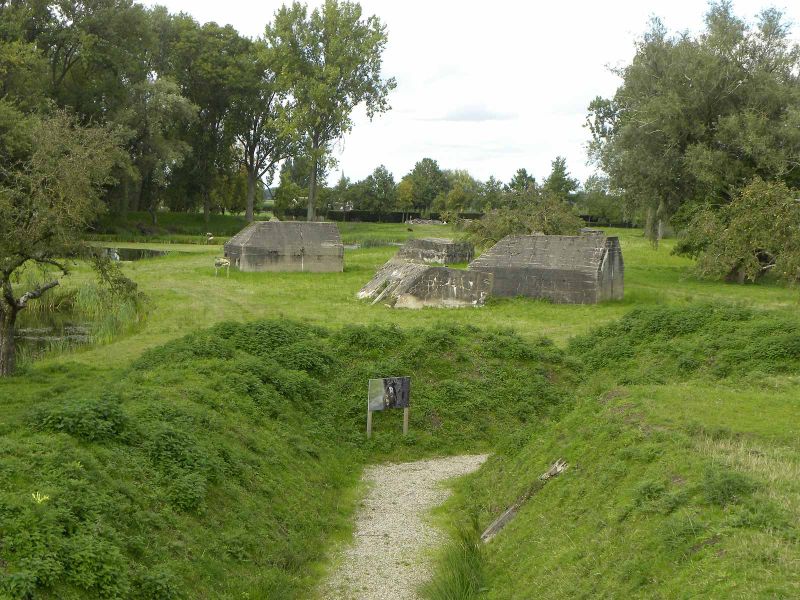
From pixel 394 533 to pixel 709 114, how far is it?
2924 centimetres

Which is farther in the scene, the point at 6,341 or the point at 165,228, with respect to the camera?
the point at 165,228

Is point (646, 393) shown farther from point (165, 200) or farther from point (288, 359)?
point (165, 200)

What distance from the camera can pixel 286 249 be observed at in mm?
41688

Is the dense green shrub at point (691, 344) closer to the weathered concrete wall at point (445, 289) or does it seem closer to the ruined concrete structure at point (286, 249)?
the weathered concrete wall at point (445, 289)

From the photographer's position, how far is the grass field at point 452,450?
8.95 metres

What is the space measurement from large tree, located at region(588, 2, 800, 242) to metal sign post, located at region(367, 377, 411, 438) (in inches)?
863

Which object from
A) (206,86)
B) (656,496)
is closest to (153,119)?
(206,86)

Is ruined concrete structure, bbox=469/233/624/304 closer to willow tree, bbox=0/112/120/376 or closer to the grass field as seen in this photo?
the grass field

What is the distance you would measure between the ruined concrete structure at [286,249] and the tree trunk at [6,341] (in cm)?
2145

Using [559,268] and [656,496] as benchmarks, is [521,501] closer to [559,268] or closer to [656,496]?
[656,496]

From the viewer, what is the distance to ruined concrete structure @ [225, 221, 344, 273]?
4103 centimetres

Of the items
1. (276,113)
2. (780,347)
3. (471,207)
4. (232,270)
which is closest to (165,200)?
A: (276,113)

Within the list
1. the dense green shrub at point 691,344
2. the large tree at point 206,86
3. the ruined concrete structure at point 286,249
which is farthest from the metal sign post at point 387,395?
the large tree at point 206,86

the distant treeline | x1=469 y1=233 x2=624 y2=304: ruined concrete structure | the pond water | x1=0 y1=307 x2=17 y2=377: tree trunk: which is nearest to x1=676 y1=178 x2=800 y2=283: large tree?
x1=469 y1=233 x2=624 y2=304: ruined concrete structure
